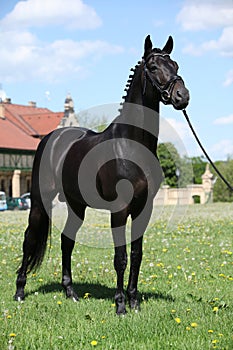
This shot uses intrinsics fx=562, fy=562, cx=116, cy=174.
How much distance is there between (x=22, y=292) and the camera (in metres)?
7.98

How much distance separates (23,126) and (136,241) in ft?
252

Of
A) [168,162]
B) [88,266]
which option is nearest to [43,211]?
[88,266]

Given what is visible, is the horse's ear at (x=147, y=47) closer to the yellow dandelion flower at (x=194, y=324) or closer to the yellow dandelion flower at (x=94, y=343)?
the yellow dandelion flower at (x=194, y=324)

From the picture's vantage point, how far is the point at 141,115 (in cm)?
671

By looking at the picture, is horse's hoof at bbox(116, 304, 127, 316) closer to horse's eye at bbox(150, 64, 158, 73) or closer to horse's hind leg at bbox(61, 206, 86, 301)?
horse's hind leg at bbox(61, 206, 86, 301)

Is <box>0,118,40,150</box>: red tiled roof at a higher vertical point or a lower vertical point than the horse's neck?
higher

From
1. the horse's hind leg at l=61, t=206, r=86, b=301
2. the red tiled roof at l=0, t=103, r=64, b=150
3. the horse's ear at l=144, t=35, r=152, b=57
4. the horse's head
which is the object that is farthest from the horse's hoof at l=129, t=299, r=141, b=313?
the red tiled roof at l=0, t=103, r=64, b=150

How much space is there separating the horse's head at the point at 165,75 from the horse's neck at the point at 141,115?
13 cm

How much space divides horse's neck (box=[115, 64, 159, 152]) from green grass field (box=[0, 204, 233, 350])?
2.07 metres

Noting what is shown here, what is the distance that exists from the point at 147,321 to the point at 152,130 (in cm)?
223

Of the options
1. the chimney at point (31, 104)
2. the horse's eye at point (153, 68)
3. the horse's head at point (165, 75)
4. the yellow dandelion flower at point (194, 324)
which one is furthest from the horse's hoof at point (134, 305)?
the chimney at point (31, 104)

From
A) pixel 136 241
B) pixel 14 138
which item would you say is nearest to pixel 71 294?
pixel 136 241

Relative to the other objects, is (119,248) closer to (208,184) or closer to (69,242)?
(69,242)

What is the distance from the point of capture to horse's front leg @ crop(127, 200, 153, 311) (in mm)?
6988
